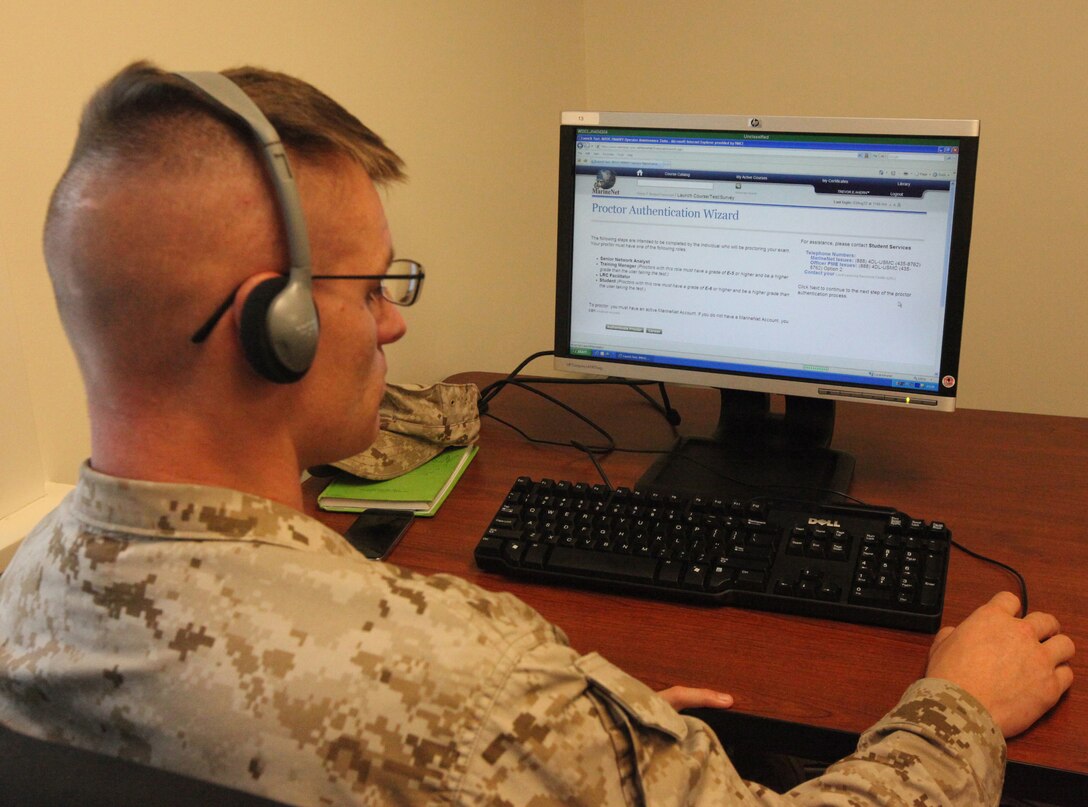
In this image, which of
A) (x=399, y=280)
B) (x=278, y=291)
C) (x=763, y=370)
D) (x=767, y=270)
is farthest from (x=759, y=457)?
(x=278, y=291)

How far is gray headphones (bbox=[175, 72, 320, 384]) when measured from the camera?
26.6 inches

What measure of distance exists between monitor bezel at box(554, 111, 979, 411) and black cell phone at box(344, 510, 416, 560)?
33cm

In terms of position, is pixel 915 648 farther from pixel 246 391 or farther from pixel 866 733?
pixel 246 391

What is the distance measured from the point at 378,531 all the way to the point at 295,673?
574mm

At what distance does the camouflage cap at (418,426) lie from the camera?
1.35m

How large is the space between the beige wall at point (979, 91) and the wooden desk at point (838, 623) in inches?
30.0

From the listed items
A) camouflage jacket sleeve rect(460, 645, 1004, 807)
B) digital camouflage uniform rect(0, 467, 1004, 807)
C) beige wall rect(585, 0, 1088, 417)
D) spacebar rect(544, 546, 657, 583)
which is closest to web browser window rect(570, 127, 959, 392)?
spacebar rect(544, 546, 657, 583)

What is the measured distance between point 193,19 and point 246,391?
0.76 metres

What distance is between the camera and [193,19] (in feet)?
4.24

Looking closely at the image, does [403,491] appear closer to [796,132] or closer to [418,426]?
[418,426]

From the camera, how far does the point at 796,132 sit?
126cm

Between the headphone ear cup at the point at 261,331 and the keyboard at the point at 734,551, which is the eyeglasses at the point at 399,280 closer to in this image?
the headphone ear cup at the point at 261,331

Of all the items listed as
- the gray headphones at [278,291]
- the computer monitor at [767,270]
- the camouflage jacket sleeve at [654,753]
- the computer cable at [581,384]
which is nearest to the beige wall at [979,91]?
the computer cable at [581,384]

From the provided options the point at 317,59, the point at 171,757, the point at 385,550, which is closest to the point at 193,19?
the point at 317,59
